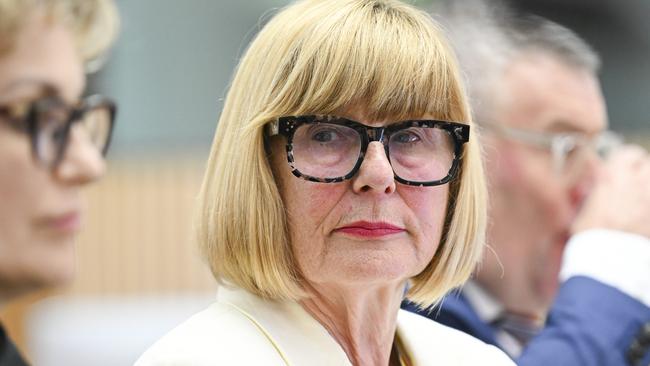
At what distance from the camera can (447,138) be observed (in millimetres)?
1261

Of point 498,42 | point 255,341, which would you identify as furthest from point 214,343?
point 498,42

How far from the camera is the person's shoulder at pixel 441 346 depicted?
4.44ft

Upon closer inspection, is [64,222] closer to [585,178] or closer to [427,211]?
[427,211]

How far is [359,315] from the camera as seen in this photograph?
1282 millimetres

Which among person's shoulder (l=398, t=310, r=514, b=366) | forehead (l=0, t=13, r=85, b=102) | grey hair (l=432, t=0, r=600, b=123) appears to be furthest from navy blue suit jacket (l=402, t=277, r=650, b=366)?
forehead (l=0, t=13, r=85, b=102)

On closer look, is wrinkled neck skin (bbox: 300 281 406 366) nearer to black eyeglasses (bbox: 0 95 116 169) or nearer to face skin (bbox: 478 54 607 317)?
black eyeglasses (bbox: 0 95 116 169)

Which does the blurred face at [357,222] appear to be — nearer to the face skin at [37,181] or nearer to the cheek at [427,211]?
the cheek at [427,211]

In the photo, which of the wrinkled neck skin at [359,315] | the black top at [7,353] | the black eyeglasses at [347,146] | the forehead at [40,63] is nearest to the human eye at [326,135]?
the black eyeglasses at [347,146]

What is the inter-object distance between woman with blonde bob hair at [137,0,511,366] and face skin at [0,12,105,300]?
8.6 inches

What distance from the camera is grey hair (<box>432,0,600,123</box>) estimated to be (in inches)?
84.4

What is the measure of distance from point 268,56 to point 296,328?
32cm

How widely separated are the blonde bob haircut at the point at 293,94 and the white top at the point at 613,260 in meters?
0.50

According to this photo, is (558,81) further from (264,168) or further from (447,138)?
(264,168)

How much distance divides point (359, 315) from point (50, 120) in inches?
19.2
